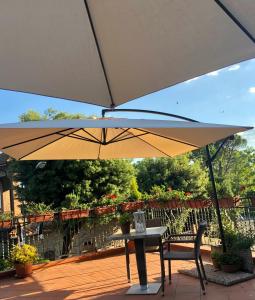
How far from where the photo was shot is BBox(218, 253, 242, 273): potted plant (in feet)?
14.9

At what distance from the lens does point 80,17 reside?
2752 mm

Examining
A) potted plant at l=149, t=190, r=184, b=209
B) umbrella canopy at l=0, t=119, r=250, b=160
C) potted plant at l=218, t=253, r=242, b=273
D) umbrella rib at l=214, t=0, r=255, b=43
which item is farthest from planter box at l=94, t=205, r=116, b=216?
umbrella rib at l=214, t=0, r=255, b=43

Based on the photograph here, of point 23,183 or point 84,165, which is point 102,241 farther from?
point 23,183

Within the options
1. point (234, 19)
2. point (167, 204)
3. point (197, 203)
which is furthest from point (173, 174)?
point (234, 19)

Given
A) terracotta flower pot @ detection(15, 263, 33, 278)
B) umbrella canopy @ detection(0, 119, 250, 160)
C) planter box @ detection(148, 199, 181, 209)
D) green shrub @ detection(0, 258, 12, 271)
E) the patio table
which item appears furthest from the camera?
planter box @ detection(148, 199, 181, 209)

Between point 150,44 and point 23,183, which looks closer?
point 150,44

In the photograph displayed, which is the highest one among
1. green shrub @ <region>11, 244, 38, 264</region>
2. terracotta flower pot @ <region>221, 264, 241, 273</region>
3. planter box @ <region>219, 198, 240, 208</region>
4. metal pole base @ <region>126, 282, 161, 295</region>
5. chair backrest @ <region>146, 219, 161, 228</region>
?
planter box @ <region>219, 198, 240, 208</region>

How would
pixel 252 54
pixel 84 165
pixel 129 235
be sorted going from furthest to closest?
pixel 84 165 → pixel 129 235 → pixel 252 54

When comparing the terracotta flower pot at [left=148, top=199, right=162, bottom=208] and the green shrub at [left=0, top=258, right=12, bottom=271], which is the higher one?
the terracotta flower pot at [left=148, top=199, right=162, bottom=208]

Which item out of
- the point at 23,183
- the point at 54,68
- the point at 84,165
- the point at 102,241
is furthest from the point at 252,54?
the point at 23,183

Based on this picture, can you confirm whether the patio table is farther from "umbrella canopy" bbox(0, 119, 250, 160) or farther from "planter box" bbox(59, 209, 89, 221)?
"planter box" bbox(59, 209, 89, 221)

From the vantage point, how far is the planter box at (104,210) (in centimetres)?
728

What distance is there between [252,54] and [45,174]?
8344 mm

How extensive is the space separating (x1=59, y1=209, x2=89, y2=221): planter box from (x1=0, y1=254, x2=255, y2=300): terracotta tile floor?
88 cm
